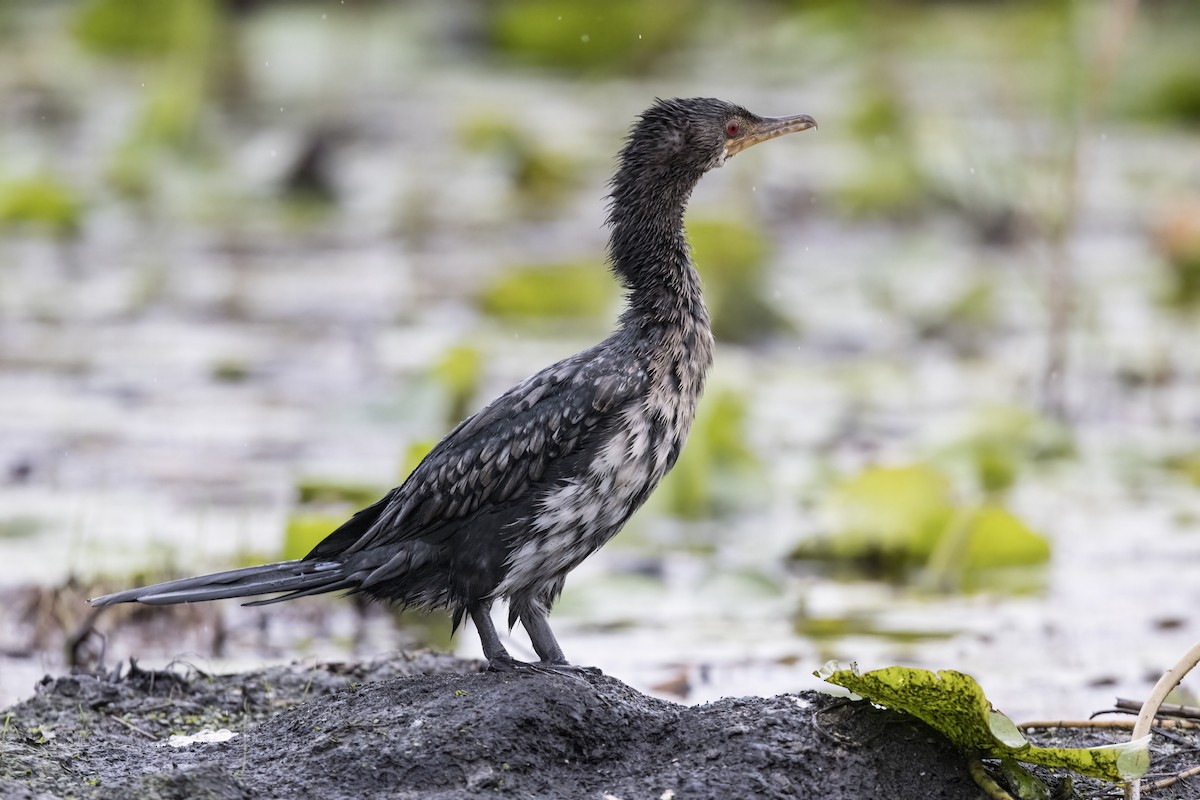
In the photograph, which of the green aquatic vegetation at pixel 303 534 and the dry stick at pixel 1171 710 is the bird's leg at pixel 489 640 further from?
the green aquatic vegetation at pixel 303 534

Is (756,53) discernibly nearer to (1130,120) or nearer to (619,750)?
(1130,120)

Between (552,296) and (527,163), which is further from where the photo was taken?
(527,163)

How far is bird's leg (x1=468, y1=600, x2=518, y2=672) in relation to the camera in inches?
170

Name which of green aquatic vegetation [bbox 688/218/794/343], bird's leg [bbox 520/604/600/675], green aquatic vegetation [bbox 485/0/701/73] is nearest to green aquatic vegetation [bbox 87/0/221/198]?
green aquatic vegetation [bbox 485/0/701/73]

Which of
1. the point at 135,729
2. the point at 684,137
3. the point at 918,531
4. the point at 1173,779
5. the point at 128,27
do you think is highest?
the point at 128,27

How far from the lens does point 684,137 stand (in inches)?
184

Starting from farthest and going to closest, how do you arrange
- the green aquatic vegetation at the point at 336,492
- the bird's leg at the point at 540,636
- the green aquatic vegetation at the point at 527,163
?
the green aquatic vegetation at the point at 527,163
the green aquatic vegetation at the point at 336,492
the bird's leg at the point at 540,636

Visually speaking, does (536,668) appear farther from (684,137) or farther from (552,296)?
(552,296)

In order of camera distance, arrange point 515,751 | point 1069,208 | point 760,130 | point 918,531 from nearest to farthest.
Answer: point 515,751 < point 760,130 < point 918,531 < point 1069,208

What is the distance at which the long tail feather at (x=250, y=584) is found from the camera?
4332 mm

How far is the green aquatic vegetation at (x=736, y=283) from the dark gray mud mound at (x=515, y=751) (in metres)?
5.66

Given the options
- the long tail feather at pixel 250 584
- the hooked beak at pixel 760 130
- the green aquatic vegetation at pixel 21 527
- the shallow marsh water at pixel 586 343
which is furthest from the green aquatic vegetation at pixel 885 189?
the long tail feather at pixel 250 584

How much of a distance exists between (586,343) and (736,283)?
97 cm

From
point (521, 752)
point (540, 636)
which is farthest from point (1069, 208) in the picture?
point (521, 752)
